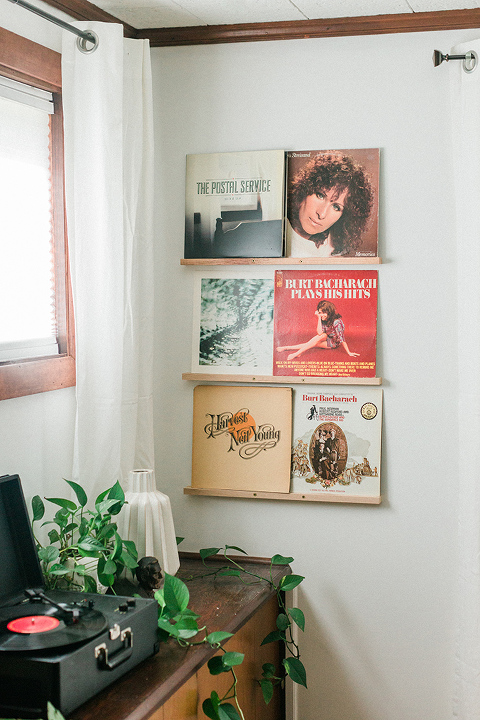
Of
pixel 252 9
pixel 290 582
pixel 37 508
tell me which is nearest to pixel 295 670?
pixel 290 582

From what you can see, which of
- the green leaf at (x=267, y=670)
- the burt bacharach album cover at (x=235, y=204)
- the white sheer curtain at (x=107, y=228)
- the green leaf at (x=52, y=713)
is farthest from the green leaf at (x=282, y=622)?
the burt bacharach album cover at (x=235, y=204)

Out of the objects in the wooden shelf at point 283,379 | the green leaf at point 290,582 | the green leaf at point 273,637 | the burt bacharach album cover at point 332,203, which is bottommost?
the green leaf at point 273,637

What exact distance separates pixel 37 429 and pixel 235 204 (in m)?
0.88

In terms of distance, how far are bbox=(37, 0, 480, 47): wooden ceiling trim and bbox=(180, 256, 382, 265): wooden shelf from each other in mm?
644

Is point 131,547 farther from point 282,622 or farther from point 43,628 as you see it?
point 282,622

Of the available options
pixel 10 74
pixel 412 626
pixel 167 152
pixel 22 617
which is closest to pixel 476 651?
pixel 412 626

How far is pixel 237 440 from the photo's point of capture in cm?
218

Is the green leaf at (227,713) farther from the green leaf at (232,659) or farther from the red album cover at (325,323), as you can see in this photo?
the red album cover at (325,323)

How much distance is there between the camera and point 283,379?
214cm

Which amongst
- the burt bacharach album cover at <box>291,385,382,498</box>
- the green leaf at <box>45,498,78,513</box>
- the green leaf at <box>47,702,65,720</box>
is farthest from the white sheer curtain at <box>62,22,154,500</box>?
the green leaf at <box>47,702,65,720</box>

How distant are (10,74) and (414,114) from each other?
110 cm

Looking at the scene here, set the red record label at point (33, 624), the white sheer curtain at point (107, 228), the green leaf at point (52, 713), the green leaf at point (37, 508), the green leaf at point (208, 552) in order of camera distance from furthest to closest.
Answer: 1. the green leaf at point (208, 552)
2. the white sheer curtain at point (107, 228)
3. the green leaf at point (37, 508)
4. the red record label at point (33, 624)
5. the green leaf at point (52, 713)

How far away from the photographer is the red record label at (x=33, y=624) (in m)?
1.28

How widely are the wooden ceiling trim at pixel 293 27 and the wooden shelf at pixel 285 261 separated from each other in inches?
25.4
